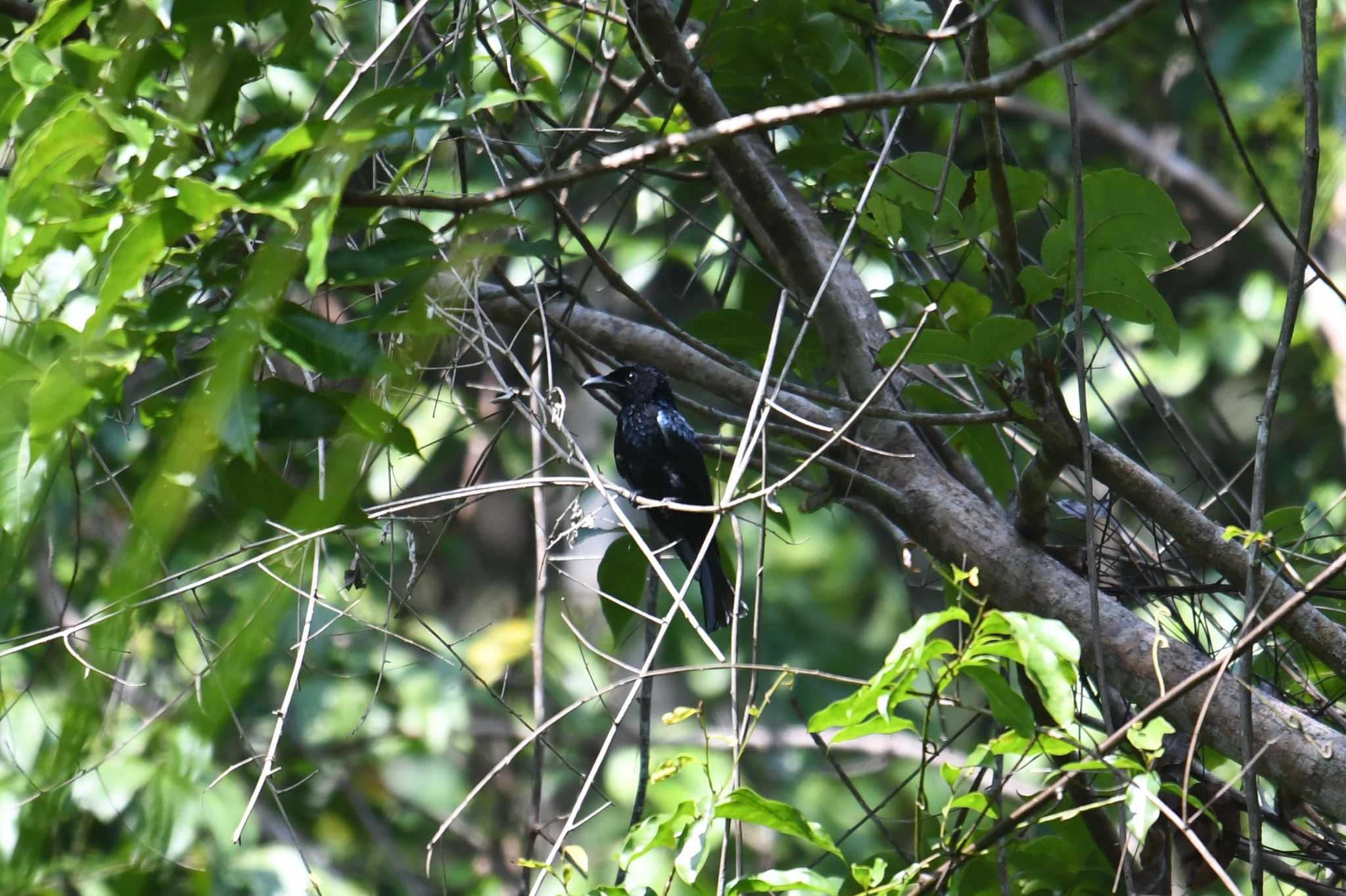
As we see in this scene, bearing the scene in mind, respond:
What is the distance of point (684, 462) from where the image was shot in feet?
13.9

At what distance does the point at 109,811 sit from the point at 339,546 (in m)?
1.77

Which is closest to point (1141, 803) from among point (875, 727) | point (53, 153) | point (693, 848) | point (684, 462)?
point (875, 727)

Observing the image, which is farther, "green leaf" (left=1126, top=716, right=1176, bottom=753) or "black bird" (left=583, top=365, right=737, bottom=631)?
"black bird" (left=583, top=365, right=737, bottom=631)

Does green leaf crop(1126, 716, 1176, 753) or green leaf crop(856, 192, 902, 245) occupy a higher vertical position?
green leaf crop(856, 192, 902, 245)

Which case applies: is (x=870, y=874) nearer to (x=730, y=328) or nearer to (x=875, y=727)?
(x=875, y=727)

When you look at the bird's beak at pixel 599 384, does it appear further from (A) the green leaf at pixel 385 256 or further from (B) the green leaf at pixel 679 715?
(A) the green leaf at pixel 385 256

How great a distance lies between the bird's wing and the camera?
4.12 metres

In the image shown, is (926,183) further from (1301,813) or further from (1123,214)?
(1301,813)

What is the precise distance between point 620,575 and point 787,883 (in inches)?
43.3

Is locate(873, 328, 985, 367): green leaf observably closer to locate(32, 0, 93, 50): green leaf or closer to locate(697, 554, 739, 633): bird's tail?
locate(32, 0, 93, 50): green leaf

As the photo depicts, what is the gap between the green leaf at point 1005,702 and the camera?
1.60 meters

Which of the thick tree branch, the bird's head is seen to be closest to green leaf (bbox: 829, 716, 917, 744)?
the thick tree branch

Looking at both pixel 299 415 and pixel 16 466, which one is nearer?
pixel 16 466

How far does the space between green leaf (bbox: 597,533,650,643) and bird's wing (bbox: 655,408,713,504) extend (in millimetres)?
1333
